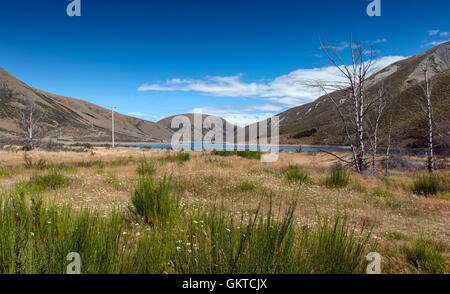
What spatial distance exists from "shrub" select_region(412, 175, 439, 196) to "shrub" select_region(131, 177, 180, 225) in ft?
28.2

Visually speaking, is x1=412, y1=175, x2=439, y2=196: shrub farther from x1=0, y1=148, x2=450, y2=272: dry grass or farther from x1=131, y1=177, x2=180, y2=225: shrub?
x1=131, y1=177, x2=180, y2=225: shrub

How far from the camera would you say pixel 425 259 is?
9.99ft

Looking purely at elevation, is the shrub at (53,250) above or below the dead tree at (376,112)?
below

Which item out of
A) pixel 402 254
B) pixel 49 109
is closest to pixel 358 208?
pixel 402 254

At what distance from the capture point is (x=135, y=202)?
4570 millimetres

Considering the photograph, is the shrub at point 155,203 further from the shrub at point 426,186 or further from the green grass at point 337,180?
the shrub at point 426,186

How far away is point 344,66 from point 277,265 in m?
11.7

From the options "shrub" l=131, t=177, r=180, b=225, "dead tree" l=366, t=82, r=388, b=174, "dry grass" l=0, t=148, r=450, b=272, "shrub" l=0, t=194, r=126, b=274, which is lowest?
"dry grass" l=0, t=148, r=450, b=272

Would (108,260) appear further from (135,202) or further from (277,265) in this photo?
(135,202)

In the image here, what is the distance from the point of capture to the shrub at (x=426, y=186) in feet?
25.9

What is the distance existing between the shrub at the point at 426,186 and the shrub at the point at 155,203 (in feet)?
28.2

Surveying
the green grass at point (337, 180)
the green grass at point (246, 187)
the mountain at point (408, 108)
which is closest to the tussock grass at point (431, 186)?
the green grass at point (337, 180)

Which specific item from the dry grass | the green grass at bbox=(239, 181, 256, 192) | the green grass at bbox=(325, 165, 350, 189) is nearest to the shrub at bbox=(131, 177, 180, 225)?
the dry grass

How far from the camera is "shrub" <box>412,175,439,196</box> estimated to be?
789 cm
